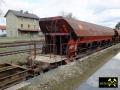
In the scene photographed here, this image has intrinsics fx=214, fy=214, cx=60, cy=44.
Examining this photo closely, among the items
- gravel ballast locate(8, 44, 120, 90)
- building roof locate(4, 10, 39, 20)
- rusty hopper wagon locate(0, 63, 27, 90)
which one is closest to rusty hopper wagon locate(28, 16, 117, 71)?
gravel ballast locate(8, 44, 120, 90)

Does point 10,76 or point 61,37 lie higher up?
point 61,37

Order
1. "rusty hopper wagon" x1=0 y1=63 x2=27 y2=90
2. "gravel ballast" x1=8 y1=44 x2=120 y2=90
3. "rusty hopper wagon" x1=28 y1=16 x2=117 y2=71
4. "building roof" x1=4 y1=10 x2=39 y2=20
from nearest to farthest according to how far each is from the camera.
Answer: "rusty hopper wagon" x1=0 y1=63 x2=27 y2=90 < "gravel ballast" x1=8 y1=44 x2=120 y2=90 < "rusty hopper wagon" x1=28 y1=16 x2=117 y2=71 < "building roof" x1=4 y1=10 x2=39 y2=20

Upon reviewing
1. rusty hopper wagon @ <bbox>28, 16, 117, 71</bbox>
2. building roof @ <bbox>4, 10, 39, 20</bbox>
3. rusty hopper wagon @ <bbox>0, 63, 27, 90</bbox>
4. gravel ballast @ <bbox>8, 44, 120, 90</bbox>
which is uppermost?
building roof @ <bbox>4, 10, 39, 20</bbox>

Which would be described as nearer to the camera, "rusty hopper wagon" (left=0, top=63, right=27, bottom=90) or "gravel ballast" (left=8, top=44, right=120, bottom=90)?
"rusty hopper wagon" (left=0, top=63, right=27, bottom=90)

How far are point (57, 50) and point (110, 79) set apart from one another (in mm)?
10565

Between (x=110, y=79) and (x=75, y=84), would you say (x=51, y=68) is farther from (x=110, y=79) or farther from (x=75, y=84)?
(x=110, y=79)

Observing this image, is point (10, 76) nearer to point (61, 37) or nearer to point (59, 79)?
point (59, 79)

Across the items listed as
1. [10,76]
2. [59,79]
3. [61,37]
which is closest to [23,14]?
[61,37]

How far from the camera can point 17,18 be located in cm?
7106

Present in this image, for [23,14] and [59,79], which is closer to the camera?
[59,79]

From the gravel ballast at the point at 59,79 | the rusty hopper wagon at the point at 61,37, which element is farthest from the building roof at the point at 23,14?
the gravel ballast at the point at 59,79

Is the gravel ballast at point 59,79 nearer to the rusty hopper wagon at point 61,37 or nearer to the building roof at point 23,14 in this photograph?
the rusty hopper wagon at point 61,37

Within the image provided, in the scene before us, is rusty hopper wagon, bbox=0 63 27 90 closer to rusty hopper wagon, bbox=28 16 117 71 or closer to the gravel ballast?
the gravel ballast

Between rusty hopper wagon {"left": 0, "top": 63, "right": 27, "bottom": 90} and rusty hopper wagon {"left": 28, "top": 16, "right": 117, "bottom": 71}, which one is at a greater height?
rusty hopper wagon {"left": 28, "top": 16, "right": 117, "bottom": 71}
